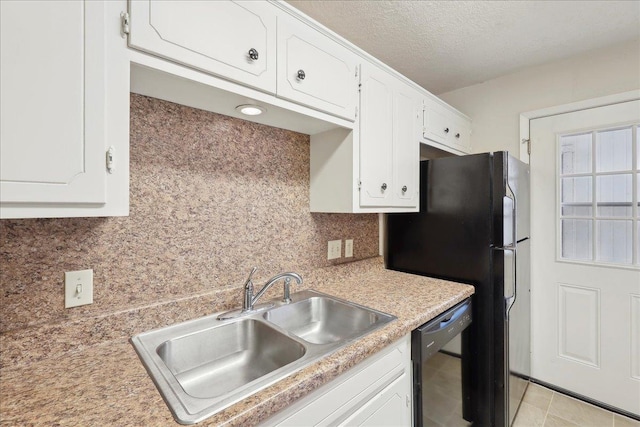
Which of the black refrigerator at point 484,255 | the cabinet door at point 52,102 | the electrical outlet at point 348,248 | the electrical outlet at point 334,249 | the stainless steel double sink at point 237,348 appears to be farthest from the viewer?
the electrical outlet at point 348,248

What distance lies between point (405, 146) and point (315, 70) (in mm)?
784

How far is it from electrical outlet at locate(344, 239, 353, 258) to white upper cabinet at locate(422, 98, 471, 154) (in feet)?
2.82

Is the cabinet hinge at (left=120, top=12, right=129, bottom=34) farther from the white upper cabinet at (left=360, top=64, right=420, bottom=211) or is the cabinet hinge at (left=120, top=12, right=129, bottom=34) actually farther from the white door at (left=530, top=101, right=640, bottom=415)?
the white door at (left=530, top=101, right=640, bottom=415)

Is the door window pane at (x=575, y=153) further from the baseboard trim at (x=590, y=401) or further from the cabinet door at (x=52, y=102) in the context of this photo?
the cabinet door at (x=52, y=102)

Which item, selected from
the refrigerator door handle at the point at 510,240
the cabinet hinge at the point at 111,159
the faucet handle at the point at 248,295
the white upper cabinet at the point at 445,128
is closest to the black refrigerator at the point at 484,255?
the refrigerator door handle at the point at 510,240

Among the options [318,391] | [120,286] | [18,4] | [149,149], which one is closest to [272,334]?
[318,391]

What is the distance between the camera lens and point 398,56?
1.99m

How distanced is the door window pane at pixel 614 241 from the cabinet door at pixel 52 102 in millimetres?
2773

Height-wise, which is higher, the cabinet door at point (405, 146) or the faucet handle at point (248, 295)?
the cabinet door at point (405, 146)

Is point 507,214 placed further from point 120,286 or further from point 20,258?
point 20,258

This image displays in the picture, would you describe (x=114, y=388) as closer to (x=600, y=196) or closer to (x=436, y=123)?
(x=436, y=123)

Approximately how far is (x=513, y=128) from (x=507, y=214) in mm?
1084

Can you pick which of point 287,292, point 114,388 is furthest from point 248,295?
point 114,388

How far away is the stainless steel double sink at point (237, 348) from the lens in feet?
2.90
